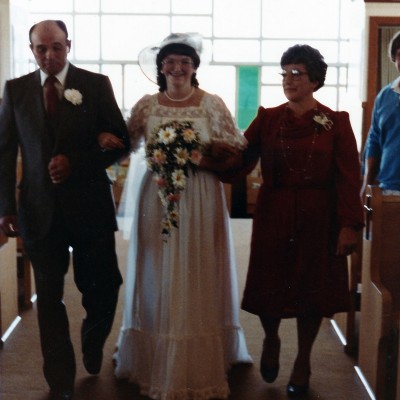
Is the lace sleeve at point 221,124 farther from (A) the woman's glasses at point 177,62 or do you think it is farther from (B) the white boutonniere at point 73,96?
(B) the white boutonniere at point 73,96

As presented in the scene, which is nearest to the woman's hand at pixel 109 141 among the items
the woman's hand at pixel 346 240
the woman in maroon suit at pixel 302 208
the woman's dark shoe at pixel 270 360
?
the woman in maroon suit at pixel 302 208

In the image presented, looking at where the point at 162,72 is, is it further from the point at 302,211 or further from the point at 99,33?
the point at 99,33

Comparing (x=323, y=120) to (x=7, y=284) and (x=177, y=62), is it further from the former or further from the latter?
(x=7, y=284)

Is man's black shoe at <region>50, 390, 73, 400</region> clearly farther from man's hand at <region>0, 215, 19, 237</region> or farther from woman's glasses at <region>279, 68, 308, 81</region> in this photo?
woman's glasses at <region>279, 68, 308, 81</region>

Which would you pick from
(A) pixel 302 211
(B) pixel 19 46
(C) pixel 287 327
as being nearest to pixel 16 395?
(A) pixel 302 211

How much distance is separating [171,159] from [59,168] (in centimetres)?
52

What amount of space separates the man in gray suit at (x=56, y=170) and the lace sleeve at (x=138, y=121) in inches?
5.3

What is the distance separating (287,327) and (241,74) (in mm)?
8765

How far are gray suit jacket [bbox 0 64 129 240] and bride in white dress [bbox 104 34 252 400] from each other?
25cm

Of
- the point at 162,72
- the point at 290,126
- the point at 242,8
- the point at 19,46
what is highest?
the point at 242,8

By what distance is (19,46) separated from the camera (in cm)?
918

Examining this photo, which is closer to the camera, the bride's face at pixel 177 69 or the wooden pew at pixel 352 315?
the bride's face at pixel 177 69

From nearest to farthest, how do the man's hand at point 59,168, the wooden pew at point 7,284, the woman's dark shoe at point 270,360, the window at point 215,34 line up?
1. the man's hand at point 59,168
2. the woman's dark shoe at point 270,360
3. the wooden pew at point 7,284
4. the window at point 215,34

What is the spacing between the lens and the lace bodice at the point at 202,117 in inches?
139
